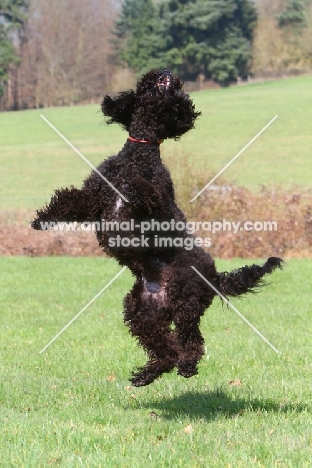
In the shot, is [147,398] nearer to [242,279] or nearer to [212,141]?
[242,279]

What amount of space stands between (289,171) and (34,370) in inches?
1131

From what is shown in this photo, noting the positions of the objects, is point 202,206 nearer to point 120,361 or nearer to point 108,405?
point 120,361

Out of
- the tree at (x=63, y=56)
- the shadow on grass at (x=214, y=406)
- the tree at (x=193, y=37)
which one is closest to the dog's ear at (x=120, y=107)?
the shadow on grass at (x=214, y=406)

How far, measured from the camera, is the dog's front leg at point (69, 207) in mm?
5090

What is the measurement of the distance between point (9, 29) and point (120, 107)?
6184 centimetres

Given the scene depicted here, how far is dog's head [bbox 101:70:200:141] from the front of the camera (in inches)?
200

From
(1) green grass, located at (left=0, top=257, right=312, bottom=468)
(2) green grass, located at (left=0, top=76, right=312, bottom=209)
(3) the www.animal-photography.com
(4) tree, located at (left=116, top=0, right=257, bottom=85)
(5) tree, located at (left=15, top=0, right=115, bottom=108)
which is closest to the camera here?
(1) green grass, located at (left=0, top=257, right=312, bottom=468)

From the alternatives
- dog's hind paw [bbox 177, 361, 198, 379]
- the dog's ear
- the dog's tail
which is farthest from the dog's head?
dog's hind paw [bbox 177, 361, 198, 379]

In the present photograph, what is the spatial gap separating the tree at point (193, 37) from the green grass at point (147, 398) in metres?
48.5

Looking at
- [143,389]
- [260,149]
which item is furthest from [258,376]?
[260,149]

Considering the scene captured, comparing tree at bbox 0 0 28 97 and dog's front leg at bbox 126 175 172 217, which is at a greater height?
tree at bbox 0 0 28 97

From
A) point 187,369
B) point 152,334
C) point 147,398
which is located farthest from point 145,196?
point 147,398

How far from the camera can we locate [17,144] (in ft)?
159

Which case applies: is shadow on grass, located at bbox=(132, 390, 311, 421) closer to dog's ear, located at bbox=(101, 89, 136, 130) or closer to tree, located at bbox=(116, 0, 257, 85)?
dog's ear, located at bbox=(101, 89, 136, 130)
